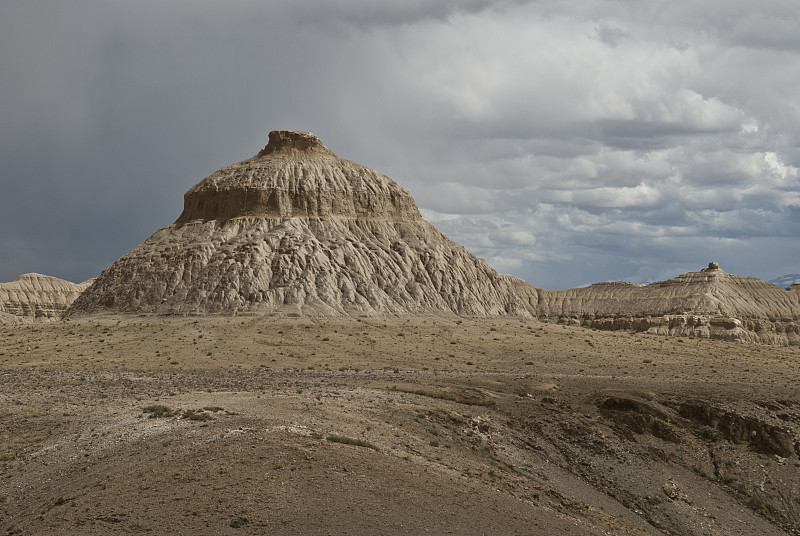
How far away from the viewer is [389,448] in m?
22.1

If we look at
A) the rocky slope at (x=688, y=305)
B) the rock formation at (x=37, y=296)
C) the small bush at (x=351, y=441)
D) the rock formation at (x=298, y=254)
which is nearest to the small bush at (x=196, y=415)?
the small bush at (x=351, y=441)

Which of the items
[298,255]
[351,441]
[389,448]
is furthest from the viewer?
[298,255]

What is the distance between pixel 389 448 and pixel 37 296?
552 ft

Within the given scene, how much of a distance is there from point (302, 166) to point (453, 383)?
5900 cm

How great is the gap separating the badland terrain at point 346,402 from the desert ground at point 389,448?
0.10 metres

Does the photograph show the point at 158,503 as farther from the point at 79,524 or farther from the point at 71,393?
the point at 71,393

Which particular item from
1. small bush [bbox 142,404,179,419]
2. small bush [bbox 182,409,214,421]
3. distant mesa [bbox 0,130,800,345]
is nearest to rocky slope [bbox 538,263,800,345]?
distant mesa [bbox 0,130,800,345]

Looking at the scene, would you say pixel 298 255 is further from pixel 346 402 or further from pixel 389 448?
pixel 389 448

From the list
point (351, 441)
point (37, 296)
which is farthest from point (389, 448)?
point (37, 296)

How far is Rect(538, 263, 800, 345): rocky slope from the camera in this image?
405 feet

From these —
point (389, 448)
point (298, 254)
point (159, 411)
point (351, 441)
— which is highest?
point (298, 254)

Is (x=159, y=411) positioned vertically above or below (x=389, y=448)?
above

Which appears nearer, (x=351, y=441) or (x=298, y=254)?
(x=351, y=441)

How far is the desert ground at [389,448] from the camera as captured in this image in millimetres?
17328
